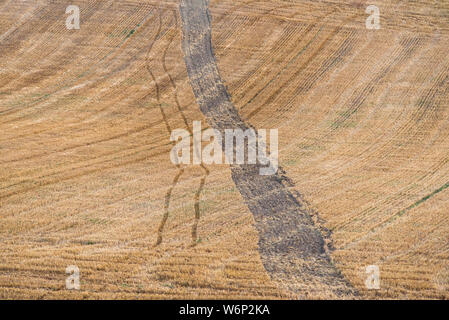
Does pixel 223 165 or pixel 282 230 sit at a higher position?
pixel 223 165

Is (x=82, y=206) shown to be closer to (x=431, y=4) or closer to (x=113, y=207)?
(x=113, y=207)

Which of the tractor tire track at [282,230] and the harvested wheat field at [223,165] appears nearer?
the tractor tire track at [282,230]

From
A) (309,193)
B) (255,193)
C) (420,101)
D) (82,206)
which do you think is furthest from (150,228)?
(420,101)

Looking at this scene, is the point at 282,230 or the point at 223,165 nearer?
the point at 282,230

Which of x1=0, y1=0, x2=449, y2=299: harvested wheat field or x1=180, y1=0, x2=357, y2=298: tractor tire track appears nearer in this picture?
x1=180, y1=0, x2=357, y2=298: tractor tire track
